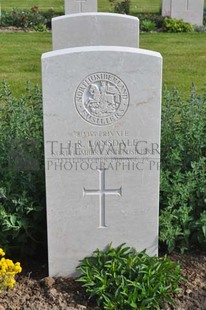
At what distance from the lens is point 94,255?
13.2 ft

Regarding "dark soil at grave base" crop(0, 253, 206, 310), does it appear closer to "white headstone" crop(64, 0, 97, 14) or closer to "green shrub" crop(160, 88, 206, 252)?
"green shrub" crop(160, 88, 206, 252)

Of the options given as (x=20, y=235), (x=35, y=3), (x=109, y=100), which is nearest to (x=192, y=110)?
(x=109, y=100)

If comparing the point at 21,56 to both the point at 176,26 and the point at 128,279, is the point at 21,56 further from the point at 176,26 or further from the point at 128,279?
the point at 128,279

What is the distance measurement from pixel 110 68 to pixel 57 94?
358 millimetres

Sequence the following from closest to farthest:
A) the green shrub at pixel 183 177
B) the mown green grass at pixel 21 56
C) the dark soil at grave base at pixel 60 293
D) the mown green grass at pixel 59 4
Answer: the dark soil at grave base at pixel 60 293 < the green shrub at pixel 183 177 < the mown green grass at pixel 21 56 < the mown green grass at pixel 59 4

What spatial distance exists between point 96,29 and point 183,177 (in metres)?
2.24

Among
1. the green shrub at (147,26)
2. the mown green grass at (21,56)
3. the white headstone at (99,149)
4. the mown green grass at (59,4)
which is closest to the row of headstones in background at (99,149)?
the white headstone at (99,149)

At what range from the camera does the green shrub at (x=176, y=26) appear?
14359 mm

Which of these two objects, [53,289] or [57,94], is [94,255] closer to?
[53,289]

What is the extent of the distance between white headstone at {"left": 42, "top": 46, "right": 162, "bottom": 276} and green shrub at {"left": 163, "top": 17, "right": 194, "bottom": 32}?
1105cm

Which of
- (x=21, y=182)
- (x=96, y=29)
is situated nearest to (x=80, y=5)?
(x=96, y=29)

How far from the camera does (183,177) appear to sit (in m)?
4.28

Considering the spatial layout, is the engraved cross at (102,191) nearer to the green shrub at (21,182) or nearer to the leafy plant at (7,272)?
the green shrub at (21,182)

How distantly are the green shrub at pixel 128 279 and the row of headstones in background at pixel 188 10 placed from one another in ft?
39.1
